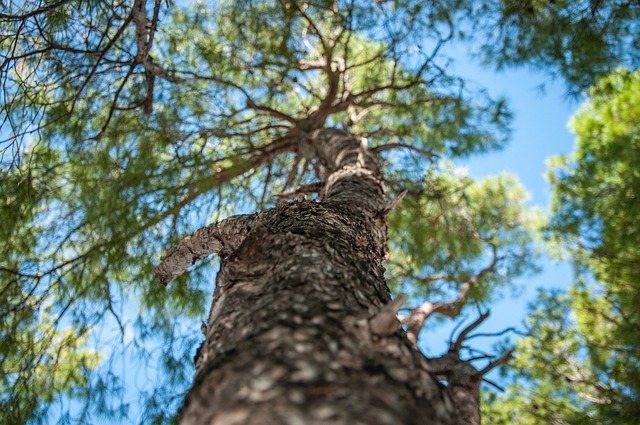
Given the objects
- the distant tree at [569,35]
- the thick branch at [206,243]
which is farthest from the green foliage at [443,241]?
the thick branch at [206,243]

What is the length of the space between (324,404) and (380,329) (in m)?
0.21

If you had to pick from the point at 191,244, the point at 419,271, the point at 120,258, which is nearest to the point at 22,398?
the point at 120,258

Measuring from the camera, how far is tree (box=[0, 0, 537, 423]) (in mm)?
751

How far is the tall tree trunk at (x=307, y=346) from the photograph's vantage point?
2.07ft

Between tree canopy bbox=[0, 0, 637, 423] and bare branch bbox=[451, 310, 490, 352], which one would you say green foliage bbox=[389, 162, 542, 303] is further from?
bare branch bbox=[451, 310, 490, 352]

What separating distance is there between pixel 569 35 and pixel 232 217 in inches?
124

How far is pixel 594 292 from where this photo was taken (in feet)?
16.7

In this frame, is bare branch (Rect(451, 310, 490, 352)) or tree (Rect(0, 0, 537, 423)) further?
bare branch (Rect(451, 310, 490, 352))

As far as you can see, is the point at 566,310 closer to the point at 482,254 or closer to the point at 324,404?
the point at 482,254

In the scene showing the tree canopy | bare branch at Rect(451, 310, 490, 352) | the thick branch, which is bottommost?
the thick branch

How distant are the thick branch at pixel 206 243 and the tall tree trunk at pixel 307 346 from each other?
22cm

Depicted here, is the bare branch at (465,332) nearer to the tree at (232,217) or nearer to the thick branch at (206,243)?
the tree at (232,217)

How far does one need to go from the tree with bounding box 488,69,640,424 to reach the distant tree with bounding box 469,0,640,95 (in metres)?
0.50

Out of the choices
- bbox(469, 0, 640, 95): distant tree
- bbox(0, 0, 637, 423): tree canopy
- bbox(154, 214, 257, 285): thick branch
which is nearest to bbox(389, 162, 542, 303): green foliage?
bbox(0, 0, 637, 423): tree canopy
